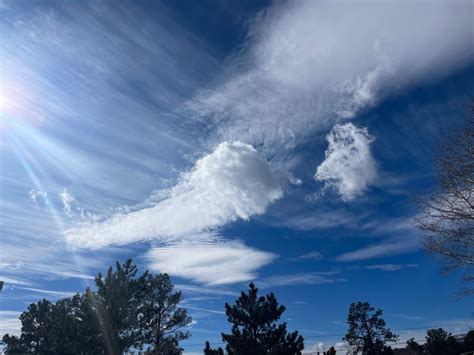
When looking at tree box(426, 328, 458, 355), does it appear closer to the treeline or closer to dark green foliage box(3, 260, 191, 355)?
the treeline

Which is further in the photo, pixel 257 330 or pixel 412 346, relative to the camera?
pixel 412 346

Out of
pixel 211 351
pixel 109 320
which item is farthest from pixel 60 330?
pixel 211 351

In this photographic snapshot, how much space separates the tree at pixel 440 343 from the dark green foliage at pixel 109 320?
2801 centimetres

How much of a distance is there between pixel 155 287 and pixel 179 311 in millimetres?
3329

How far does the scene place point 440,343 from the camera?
133 feet

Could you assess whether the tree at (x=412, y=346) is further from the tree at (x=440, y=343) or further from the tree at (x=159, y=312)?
the tree at (x=159, y=312)

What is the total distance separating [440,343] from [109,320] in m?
36.1

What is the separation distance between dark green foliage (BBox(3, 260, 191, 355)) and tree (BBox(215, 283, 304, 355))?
618 cm

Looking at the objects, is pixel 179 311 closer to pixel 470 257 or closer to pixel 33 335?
pixel 33 335

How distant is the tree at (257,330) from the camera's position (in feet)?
96.6

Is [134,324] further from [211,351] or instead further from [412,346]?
[412,346]

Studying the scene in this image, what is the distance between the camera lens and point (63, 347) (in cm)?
2698

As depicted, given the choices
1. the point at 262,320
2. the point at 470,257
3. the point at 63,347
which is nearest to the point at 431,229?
the point at 470,257

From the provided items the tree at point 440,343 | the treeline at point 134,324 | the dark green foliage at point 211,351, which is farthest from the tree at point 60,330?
the tree at point 440,343
